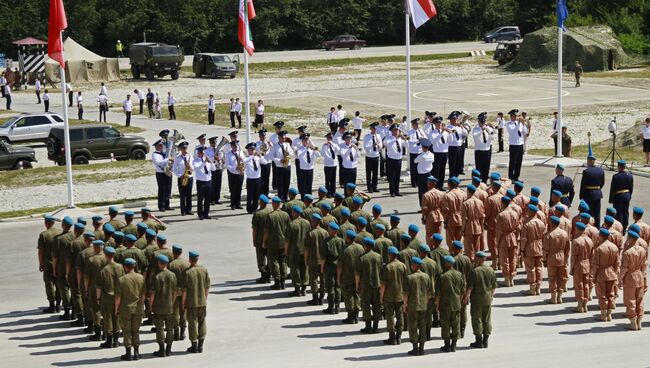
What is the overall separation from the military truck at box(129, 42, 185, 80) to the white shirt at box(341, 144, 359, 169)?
37387 millimetres

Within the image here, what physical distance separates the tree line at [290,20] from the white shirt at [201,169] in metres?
46.2

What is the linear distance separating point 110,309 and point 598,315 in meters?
7.80

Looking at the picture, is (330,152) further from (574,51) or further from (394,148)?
(574,51)

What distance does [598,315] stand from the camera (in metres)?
19.4

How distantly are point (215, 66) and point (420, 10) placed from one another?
36.3 metres

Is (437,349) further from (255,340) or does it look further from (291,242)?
(291,242)

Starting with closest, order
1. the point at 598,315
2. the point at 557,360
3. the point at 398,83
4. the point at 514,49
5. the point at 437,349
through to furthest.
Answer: the point at 557,360
the point at 437,349
the point at 598,315
the point at 398,83
the point at 514,49

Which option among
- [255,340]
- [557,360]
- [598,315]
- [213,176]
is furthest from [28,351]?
[213,176]

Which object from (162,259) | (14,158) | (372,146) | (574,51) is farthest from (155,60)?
(162,259)

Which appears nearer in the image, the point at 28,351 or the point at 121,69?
the point at 28,351

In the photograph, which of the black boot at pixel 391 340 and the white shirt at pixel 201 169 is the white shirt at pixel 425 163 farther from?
the black boot at pixel 391 340

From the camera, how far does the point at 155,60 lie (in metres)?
65.1

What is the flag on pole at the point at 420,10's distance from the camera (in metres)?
31.7

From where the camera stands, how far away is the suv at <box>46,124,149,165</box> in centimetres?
3753
